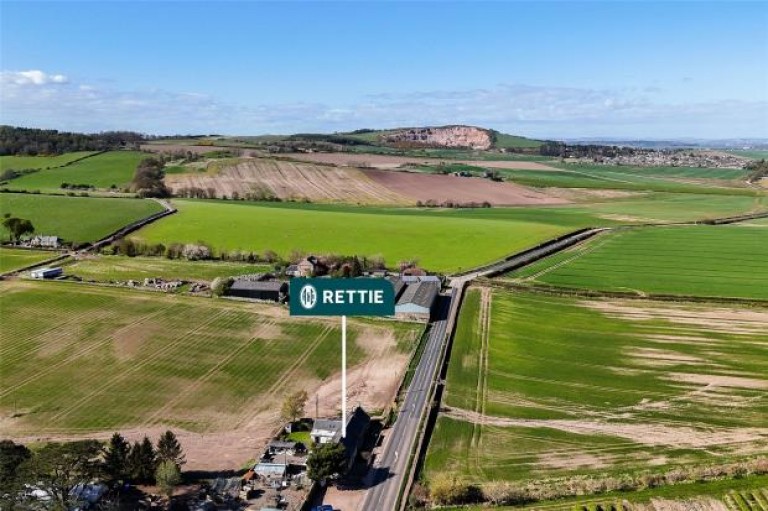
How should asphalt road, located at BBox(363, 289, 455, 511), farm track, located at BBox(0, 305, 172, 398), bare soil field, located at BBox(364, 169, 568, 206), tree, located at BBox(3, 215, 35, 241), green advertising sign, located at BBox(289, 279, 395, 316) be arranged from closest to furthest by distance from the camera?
green advertising sign, located at BBox(289, 279, 395, 316)
asphalt road, located at BBox(363, 289, 455, 511)
farm track, located at BBox(0, 305, 172, 398)
tree, located at BBox(3, 215, 35, 241)
bare soil field, located at BBox(364, 169, 568, 206)

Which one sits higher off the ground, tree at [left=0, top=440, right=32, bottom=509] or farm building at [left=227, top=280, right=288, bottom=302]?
farm building at [left=227, top=280, right=288, bottom=302]

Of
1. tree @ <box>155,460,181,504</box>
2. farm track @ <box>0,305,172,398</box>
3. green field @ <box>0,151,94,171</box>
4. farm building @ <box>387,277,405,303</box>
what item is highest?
green field @ <box>0,151,94,171</box>

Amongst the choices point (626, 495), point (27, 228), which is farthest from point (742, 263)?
point (27, 228)

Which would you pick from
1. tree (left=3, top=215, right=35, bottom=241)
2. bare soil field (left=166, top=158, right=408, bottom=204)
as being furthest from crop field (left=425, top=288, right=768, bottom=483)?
bare soil field (left=166, top=158, right=408, bottom=204)

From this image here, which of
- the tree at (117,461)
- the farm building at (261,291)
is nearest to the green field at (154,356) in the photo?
the farm building at (261,291)

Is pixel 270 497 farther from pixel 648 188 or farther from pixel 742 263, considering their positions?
pixel 648 188

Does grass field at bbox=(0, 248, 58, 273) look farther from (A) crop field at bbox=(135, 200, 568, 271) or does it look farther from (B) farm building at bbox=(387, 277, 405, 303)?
(B) farm building at bbox=(387, 277, 405, 303)

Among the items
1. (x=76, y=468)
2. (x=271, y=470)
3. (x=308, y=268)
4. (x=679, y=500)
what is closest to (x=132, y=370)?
(x=76, y=468)
